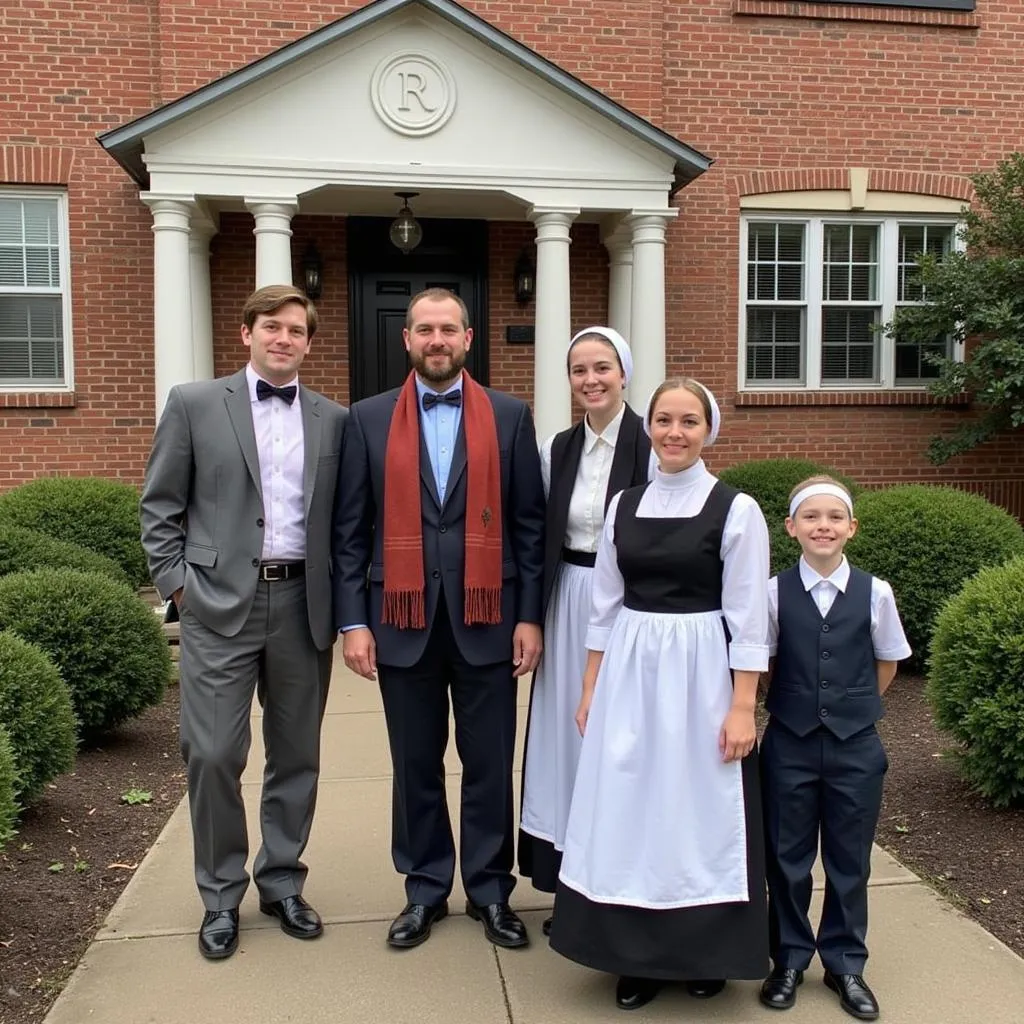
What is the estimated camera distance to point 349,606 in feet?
11.0

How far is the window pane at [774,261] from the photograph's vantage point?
1020 centimetres

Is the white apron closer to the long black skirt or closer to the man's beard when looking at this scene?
the long black skirt

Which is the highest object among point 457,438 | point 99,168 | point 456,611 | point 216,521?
point 99,168

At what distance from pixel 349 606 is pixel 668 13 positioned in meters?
8.35

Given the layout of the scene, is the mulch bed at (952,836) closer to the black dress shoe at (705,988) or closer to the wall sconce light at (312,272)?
the black dress shoe at (705,988)

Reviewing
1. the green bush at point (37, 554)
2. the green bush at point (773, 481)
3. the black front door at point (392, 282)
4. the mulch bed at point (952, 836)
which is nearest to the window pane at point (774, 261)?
the green bush at point (773, 481)

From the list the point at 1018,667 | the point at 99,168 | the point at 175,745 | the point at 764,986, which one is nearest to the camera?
the point at 764,986

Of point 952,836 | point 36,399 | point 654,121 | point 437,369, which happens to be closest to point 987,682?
point 952,836

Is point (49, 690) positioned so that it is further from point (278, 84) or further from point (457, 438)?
point (278, 84)

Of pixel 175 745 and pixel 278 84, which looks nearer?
pixel 175 745

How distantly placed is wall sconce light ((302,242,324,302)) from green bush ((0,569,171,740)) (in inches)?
175

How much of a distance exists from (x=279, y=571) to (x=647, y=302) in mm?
6112

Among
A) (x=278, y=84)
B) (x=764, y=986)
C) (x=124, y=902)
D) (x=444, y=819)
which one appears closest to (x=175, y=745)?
(x=124, y=902)

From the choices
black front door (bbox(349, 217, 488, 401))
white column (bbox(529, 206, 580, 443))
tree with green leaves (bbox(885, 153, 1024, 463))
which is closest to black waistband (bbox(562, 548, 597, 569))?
white column (bbox(529, 206, 580, 443))
